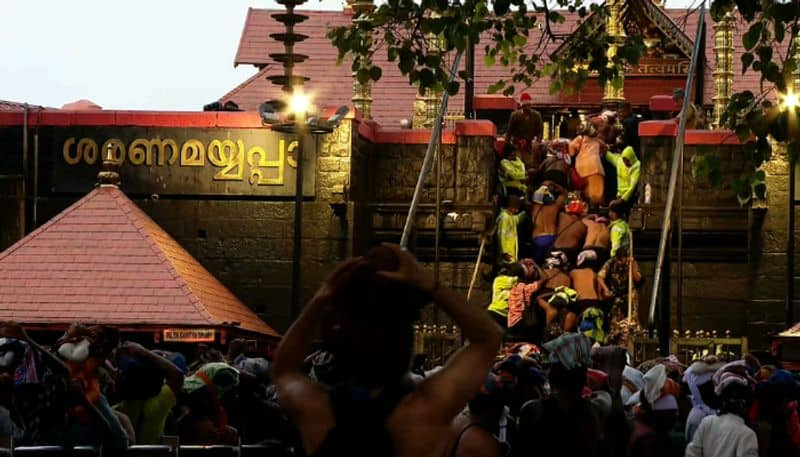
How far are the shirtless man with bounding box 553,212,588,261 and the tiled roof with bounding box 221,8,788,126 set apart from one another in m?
7.27

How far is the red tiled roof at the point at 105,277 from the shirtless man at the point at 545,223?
4694mm

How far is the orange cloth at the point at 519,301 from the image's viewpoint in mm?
31109

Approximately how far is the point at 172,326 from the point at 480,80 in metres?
15.8

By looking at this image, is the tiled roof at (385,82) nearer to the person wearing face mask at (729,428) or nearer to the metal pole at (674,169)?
the metal pole at (674,169)

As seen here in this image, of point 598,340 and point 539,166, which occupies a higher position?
point 539,166

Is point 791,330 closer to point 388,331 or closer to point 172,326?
point 172,326

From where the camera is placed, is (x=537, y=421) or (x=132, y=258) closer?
(x=537, y=421)

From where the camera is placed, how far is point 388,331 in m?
→ 6.73

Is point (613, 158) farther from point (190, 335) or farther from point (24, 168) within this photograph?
point (24, 168)

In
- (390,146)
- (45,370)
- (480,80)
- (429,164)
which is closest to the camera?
(45,370)

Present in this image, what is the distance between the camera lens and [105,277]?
28531mm

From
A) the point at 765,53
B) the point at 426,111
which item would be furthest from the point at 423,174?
the point at 765,53

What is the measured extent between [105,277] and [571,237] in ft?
24.2

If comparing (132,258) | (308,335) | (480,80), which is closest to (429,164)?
(132,258)
